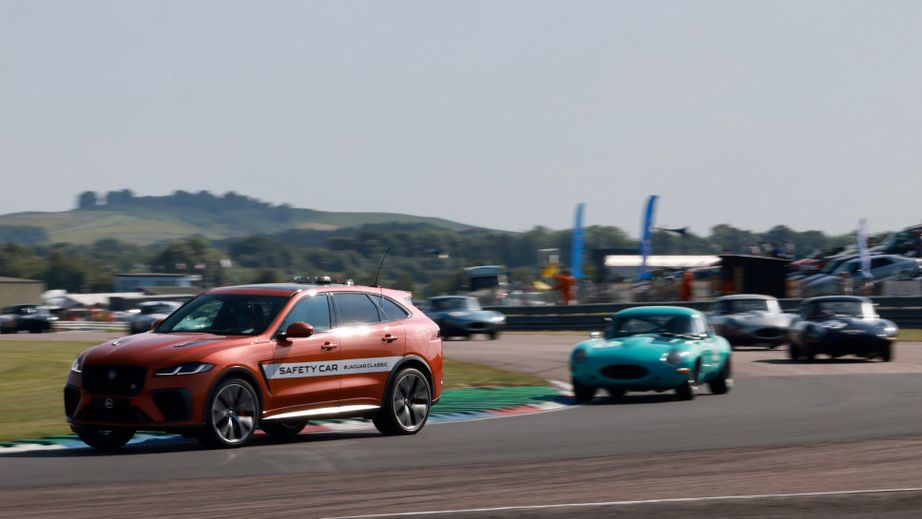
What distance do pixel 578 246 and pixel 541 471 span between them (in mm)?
47205

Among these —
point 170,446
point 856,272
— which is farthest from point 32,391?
point 856,272

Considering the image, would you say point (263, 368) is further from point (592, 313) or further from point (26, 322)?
point (26, 322)

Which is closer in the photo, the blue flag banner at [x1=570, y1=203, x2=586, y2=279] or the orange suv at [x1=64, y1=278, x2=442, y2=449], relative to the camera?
the orange suv at [x1=64, y1=278, x2=442, y2=449]

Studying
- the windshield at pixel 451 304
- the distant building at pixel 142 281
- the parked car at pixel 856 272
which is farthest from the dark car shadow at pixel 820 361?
the distant building at pixel 142 281

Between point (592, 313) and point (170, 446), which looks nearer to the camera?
point (170, 446)

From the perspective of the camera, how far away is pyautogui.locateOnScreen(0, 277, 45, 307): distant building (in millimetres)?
100438

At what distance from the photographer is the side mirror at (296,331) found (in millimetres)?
11328

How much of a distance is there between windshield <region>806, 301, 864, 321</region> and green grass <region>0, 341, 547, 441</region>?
20.7 feet

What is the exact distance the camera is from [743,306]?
2909 cm

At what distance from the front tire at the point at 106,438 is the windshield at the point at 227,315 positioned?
3.19 ft

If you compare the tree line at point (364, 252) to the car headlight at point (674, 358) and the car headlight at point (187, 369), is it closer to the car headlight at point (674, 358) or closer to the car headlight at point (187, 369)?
the car headlight at point (674, 358)

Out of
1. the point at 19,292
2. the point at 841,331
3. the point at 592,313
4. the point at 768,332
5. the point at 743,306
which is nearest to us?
the point at 841,331

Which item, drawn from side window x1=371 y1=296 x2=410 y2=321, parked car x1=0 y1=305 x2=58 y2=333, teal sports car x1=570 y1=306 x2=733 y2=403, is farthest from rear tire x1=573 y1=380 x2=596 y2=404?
parked car x1=0 y1=305 x2=58 y2=333

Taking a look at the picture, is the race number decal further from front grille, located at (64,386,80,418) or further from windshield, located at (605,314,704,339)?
windshield, located at (605,314,704,339)
